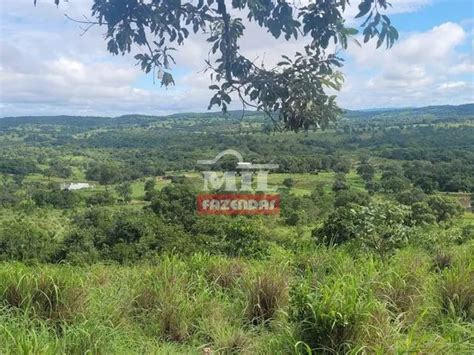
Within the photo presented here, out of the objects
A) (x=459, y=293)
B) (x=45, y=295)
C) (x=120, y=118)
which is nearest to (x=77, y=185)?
(x=45, y=295)

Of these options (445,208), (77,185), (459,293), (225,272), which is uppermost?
(459,293)

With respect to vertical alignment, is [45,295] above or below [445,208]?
above

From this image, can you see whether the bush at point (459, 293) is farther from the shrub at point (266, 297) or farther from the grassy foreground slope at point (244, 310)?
the shrub at point (266, 297)

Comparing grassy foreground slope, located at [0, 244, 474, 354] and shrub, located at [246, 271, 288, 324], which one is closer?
grassy foreground slope, located at [0, 244, 474, 354]

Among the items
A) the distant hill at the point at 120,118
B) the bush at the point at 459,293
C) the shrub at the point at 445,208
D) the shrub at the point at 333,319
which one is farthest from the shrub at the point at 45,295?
the distant hill at the point at 120,118

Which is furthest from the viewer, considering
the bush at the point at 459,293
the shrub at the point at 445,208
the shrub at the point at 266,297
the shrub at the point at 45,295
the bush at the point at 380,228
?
the shrub at the point at 445,208

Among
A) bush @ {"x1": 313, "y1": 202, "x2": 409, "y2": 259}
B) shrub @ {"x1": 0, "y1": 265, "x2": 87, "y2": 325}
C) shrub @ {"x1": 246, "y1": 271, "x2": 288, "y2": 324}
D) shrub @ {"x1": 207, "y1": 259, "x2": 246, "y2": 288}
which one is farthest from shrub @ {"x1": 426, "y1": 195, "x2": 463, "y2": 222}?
shrub @ {"x1": 0, "y1": 265, "x2": 87, "y2": 325}

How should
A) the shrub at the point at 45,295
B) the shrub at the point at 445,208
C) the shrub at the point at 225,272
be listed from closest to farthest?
the shrub at the point at 45,295 → the shrub at the point at 225,272 → the shrub at the point at 445,208

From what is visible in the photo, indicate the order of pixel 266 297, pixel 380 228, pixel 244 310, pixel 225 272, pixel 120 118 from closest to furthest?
pixel 244 310 < pixel 266 297 < pixel 225 272 < pixel 380 228 < pixel 120 118

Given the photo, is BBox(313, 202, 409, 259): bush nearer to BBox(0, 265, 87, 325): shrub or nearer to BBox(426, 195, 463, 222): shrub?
BBox(0, 265, 87, 325): shrub

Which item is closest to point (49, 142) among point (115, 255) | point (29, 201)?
point (29, 201)

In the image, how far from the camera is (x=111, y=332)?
2.38 meters

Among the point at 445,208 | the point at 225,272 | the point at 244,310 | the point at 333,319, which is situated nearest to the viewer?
the point at 333,319

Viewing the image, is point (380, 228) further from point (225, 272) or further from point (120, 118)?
point (120, 118)
